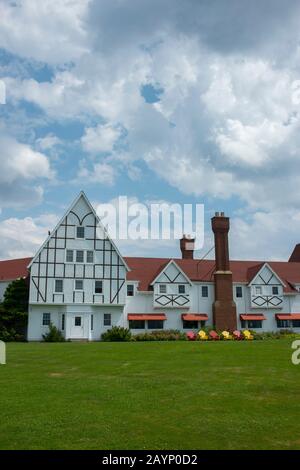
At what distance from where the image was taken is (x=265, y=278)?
52.8 meters

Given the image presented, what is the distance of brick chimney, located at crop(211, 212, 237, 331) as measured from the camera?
4972cm

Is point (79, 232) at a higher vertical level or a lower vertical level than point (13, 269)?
higher

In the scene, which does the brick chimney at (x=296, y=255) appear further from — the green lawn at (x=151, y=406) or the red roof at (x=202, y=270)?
the green lawn at (x=151, y=406)

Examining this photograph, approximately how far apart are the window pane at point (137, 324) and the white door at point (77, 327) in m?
5.66

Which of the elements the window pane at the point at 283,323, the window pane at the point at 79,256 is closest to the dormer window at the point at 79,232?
the window pane at the point at 79,256

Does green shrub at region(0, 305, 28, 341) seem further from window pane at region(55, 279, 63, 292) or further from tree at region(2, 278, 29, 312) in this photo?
window pane at region(55, 279, 63, 292)

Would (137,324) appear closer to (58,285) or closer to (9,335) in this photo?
(58,285)

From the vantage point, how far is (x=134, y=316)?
48719mm

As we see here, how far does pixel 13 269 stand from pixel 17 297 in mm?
7821

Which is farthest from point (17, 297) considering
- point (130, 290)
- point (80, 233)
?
point (130, 290)

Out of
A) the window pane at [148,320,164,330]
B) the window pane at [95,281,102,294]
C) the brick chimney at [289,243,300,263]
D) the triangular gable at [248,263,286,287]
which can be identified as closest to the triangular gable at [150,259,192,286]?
the window pane at [148,320,164,330]

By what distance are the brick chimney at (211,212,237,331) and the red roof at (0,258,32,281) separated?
20014 millimetres
